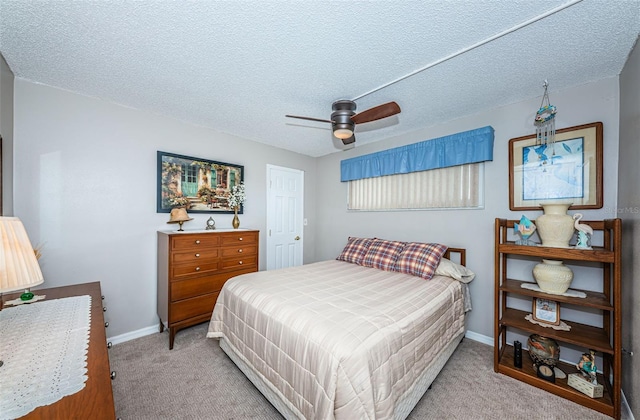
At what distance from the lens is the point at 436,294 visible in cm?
212

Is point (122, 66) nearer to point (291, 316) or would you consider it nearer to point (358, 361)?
point (291, 316)

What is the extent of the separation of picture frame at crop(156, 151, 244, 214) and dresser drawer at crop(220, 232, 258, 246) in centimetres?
61

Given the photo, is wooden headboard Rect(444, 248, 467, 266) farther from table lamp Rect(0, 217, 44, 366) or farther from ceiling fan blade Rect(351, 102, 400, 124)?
table lamp Rect(0, 217, 44, 366)

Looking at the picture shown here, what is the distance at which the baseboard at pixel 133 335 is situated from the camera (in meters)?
2.60

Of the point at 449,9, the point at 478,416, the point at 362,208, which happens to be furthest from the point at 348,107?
the point at 478,416

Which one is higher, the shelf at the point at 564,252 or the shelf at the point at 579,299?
the shelf at the point at 564,252

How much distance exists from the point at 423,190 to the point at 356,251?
1.23 m

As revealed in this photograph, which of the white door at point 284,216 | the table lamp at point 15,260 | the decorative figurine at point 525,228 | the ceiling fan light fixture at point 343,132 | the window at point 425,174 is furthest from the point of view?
the white door at point 284,216

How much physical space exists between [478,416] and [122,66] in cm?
378

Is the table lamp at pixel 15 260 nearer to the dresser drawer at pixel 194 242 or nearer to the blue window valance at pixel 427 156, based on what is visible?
the dresser drawer at pixel 194 242

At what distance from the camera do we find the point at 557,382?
1.93 meters

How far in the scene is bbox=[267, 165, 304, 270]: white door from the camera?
4078 mm

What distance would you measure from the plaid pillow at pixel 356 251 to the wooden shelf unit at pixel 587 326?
4.89ft

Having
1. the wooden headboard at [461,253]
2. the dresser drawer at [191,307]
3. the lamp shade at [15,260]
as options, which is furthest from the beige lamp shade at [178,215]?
the wooden headboard at [461,253]
